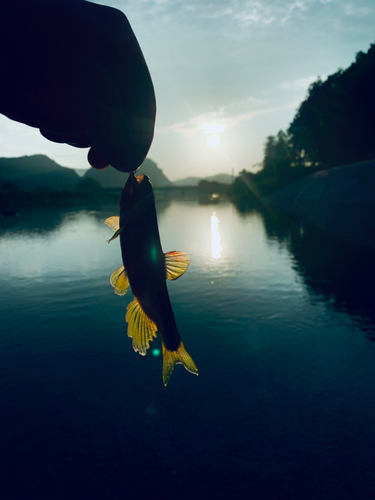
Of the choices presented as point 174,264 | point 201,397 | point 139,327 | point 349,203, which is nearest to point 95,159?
point 174,264

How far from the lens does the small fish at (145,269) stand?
8.42 ft

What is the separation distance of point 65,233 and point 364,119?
48304 millimetres

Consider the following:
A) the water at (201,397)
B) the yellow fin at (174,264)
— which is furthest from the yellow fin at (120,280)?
the water at (201,397)

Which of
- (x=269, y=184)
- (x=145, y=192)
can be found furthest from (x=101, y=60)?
(x=269, y=184)

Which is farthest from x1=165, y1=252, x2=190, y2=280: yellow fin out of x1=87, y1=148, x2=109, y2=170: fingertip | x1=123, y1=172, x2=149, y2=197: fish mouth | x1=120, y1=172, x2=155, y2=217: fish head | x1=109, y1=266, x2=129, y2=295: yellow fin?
x1=87, y1=148, x2=109, y2=170: fingertip

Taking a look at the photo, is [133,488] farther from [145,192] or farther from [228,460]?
[145,192]

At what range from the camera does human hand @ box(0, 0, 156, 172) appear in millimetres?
1943

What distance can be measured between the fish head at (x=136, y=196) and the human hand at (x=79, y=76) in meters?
0.14

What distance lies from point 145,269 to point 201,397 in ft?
20.5

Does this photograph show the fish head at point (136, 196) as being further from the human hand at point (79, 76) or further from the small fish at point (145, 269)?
the human hand at point (79, 76)

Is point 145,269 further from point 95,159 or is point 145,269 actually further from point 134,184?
point 95,159

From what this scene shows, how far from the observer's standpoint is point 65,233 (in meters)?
36.2

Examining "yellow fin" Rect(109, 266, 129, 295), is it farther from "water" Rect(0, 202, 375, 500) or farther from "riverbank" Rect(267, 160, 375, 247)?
"riverbank" Rect(267, 160, 375, 247)

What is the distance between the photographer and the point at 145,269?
291 centimetres
